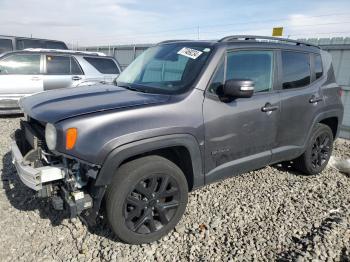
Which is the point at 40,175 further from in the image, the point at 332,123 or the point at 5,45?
the point at 5,45

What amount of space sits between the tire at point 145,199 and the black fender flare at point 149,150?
0.46 ft

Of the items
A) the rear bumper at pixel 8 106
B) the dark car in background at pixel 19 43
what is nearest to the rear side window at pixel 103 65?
the rear bumper at pixel 8 106

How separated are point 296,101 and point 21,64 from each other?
666 cm

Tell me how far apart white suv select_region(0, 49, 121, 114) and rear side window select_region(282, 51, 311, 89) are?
15.3 ft

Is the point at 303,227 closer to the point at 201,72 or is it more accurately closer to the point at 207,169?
the point at 207,169

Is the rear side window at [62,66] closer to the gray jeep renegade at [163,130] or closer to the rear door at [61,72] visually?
the rear door at [61,72]

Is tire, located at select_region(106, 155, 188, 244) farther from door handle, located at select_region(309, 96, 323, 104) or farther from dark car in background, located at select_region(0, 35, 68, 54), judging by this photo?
dark car in background, located at select_region(0, 35, 68, 54)

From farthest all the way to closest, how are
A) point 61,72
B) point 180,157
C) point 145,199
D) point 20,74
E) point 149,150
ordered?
point 61,72 → point 20,74 → point 180,157 → point 145,199 → point 149,150

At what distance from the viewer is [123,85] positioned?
11.9 feet

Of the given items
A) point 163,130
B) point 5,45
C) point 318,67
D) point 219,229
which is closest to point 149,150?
point 163,130

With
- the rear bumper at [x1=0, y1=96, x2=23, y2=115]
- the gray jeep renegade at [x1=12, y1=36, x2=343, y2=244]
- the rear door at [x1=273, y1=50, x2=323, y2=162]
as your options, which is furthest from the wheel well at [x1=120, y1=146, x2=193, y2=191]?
the rear bumper at [x1=0, y1=96, x2=23, y2=115]

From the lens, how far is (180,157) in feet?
10.00

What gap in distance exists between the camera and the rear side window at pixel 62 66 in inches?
318

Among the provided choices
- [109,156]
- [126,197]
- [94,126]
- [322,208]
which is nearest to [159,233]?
[126,197]
